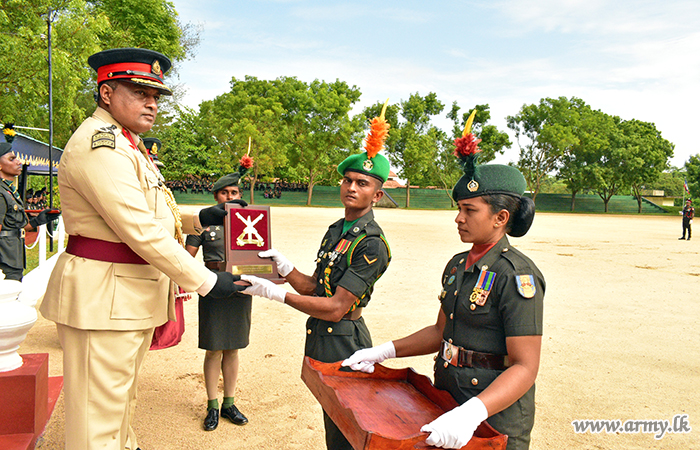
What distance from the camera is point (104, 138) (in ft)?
7.54

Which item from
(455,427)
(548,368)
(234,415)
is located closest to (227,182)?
(234,415)

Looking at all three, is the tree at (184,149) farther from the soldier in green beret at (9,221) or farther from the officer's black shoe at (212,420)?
the officer's black shoe at (212,420)

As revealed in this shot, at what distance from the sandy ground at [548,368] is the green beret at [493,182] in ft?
8.19

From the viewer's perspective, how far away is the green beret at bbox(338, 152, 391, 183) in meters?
3.03

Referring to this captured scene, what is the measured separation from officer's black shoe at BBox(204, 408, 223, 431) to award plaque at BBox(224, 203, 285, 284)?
1572mm

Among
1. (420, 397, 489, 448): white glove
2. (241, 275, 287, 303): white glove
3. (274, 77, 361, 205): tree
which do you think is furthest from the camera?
(274, 77, 361, 205): tree

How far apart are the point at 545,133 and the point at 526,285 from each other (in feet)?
175

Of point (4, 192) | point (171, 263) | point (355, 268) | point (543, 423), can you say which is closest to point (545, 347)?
point (543, 423)

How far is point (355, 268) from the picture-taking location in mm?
2748

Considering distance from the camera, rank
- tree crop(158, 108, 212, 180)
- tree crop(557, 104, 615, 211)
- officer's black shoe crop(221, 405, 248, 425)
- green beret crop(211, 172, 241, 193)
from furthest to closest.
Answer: tree crop(557, 104, 615, 211), tree crop(158, 108, 212, 180), green beret crop(211, 172, 241, 193), officer's black shoe crop(221, 405, 248, 425)

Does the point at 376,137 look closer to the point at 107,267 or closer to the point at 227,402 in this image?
the point at 107,267

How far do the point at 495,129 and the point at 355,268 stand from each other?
51.9m

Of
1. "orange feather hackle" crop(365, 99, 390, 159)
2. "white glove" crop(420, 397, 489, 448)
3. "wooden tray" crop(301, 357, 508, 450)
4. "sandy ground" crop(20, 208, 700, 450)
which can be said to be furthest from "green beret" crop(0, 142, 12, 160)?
"white glove" crop(420, 397, 489, 448)

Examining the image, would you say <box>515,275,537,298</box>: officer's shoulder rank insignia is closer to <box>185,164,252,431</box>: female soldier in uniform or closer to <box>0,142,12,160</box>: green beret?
<box>185,164,252,431</box>: female soldier in uniform
